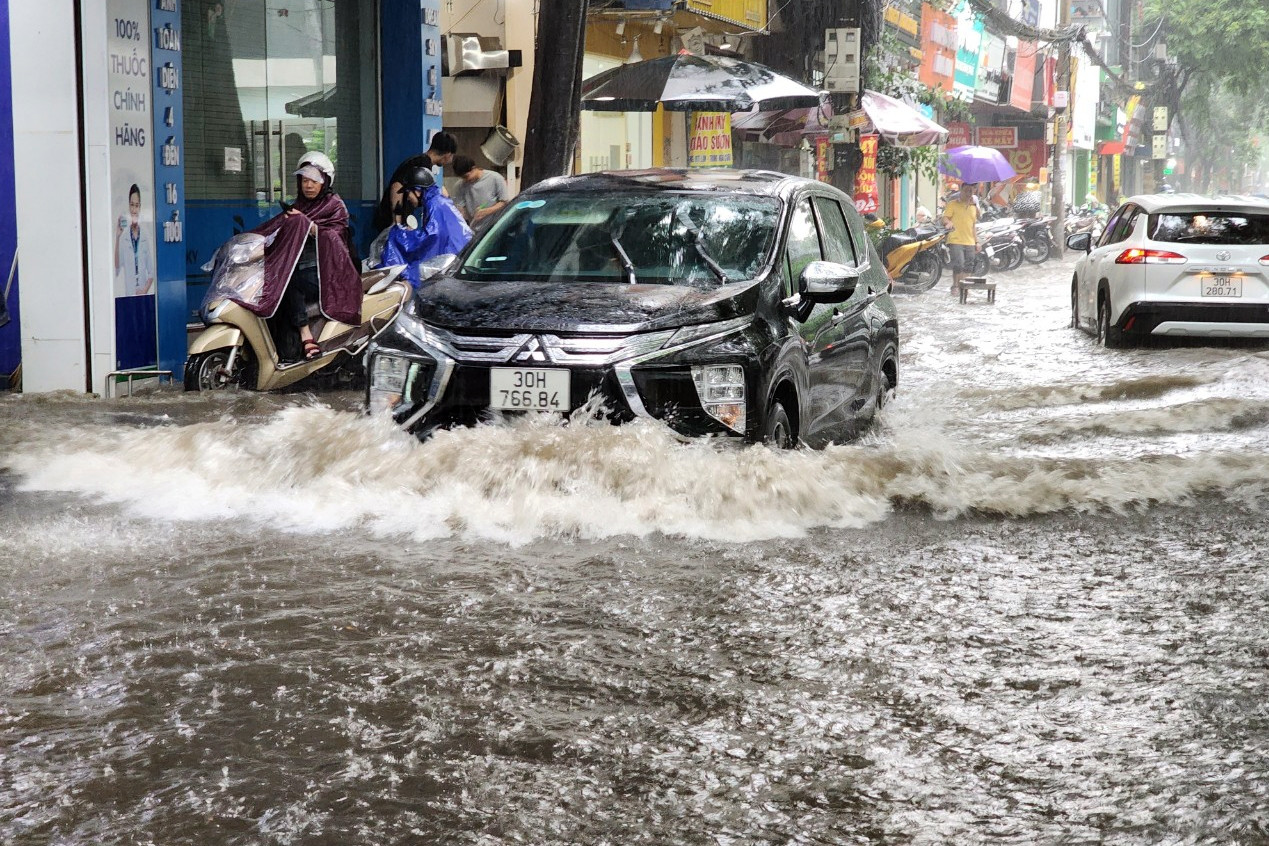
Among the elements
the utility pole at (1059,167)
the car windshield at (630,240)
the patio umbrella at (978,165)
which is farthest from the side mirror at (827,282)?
the utility pole at (1059,167)

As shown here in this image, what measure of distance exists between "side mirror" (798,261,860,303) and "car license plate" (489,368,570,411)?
136cm

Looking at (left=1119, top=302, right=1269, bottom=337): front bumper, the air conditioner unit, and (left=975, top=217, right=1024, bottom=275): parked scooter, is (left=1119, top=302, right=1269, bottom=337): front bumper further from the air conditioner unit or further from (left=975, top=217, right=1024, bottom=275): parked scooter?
(left=975, top=217, right=1024, bottom=275): parked scooter

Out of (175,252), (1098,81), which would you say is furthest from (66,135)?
(1098,81)

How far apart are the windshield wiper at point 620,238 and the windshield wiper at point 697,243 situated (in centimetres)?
26

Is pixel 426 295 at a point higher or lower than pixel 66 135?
lower

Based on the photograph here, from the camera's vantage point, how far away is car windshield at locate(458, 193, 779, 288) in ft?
24.6

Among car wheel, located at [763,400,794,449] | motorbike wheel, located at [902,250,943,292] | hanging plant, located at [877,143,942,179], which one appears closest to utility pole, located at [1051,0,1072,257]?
hanging plant, located at [877,143,942,179]

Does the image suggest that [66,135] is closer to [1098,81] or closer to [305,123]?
[305,123]

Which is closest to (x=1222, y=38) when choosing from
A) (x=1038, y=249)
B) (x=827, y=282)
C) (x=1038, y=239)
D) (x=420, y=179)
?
(x=1038, y=249)

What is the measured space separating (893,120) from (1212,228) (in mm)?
10202

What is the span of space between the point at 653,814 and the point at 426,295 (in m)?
4.24

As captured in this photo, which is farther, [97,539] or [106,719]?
[97,539]

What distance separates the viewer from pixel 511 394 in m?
6.70

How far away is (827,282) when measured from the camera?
733 centimetres
